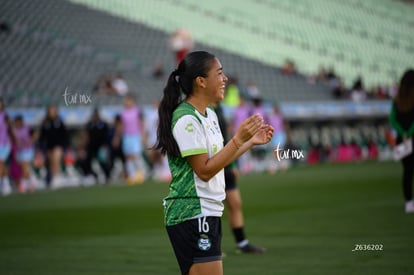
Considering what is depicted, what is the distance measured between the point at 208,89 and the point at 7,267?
15.7ft

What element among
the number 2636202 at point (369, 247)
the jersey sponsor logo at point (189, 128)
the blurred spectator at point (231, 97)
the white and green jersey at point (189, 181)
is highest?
the blurred spectator at point (231, 97)

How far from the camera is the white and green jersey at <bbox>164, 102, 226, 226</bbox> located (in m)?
5.60

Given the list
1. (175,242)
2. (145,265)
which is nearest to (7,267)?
(145,265)

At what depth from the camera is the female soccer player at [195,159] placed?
5.55 m

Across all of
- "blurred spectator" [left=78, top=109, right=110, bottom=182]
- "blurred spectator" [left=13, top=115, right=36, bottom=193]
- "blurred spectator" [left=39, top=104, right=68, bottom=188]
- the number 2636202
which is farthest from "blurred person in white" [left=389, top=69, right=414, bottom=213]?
"blurred spectator" [left=78, top=109, right=110, bottom=182]

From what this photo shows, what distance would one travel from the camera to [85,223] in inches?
563

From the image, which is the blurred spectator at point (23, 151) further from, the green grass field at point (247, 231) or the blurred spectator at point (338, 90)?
the blurred spectator at point (338, 90)

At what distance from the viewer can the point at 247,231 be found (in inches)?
506

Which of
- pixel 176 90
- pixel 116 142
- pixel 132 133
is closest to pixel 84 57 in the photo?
pixel 132 133

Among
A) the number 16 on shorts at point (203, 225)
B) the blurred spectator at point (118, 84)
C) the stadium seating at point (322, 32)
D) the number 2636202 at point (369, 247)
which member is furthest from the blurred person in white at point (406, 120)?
the stadium seating at point (322, 32)

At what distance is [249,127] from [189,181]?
60cm

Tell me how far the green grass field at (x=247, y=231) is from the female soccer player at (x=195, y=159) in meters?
3.50

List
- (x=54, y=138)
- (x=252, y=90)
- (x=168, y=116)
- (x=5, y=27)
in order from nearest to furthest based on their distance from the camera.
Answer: (x=168, y=116), (x=5, y=27), (x=54, y=138), (x=252, y=90)

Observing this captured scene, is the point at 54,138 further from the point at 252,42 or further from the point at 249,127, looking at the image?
the point at 252,42
